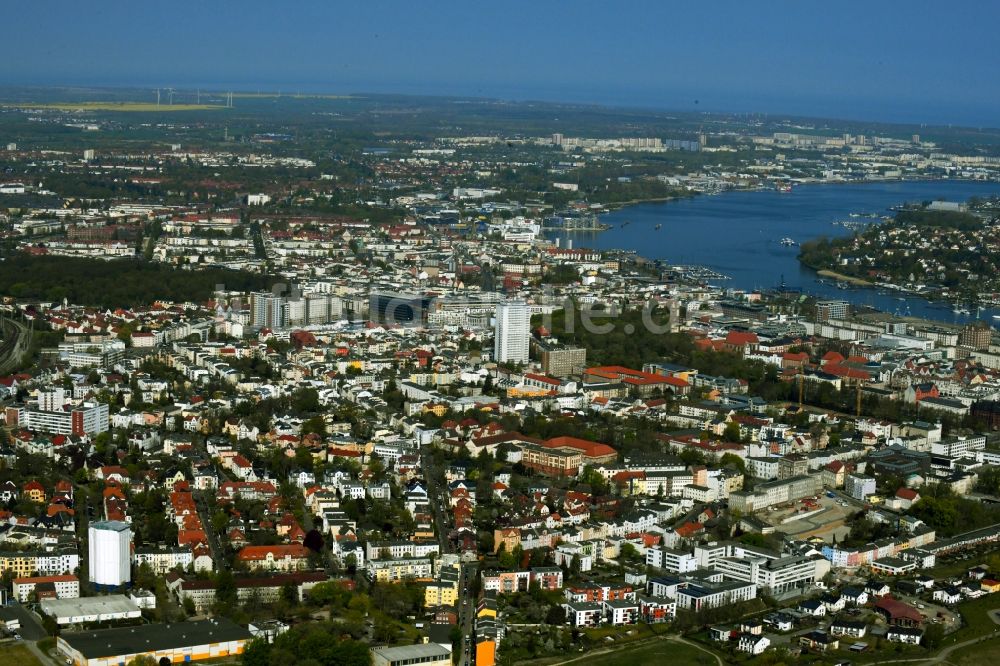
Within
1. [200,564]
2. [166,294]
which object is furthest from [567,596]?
[166,294]

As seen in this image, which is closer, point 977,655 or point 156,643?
point 156,643

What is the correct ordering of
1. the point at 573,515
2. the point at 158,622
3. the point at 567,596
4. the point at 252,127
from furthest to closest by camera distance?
the point at 252,127, the point at 573,515, the point at 567,596, the point at 158,622

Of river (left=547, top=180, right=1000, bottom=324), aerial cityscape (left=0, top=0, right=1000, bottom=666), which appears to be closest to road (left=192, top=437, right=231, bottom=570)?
aerial cityscape (left=0, top=0, right=1000, bottom=666)

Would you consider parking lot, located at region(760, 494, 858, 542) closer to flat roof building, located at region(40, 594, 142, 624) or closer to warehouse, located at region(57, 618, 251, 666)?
warehouse, located at region(57, 618, 251, 666)

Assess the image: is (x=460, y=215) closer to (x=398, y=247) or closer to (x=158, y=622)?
(x=398, y=247)

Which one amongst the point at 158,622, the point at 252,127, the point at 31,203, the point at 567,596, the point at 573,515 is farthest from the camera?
the point at 252,127

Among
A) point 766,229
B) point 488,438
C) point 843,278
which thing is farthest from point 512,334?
point 766,229

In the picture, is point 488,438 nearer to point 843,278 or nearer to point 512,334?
point 512,334
